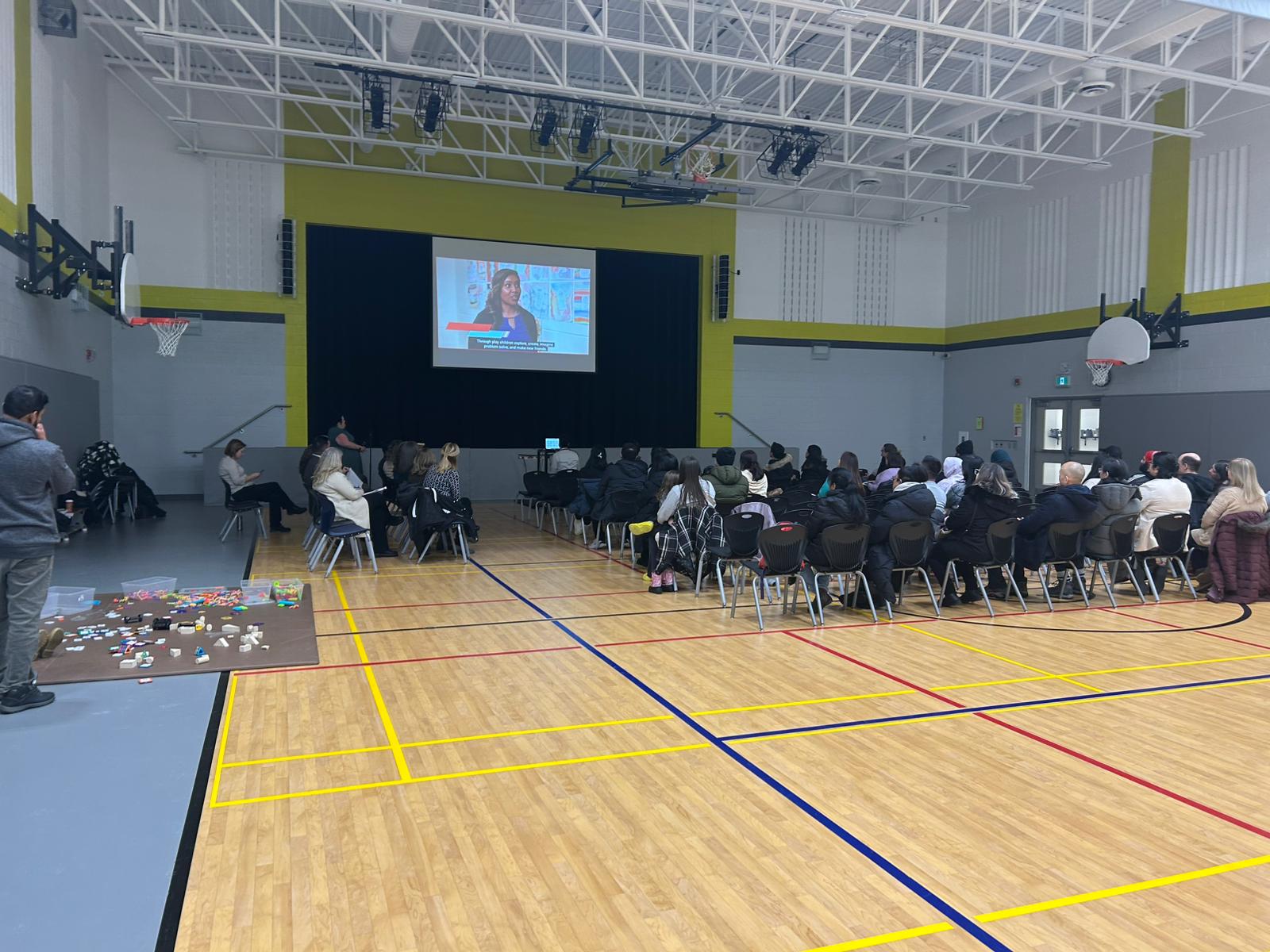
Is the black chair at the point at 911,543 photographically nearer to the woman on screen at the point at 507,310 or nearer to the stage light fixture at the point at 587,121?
the stage light fixture at the point at 587,121

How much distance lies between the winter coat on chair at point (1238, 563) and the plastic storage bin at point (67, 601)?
29.8 feet

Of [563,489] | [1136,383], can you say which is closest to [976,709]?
[563,489]

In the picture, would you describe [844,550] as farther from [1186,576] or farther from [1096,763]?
[1186,576]

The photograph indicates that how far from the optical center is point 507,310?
1650 cm

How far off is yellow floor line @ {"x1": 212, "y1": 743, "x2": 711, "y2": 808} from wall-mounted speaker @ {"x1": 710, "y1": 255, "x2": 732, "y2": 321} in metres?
14.6

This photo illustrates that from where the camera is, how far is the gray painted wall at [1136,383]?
12.9 m

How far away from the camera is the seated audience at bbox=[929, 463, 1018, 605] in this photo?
7051 millimetres

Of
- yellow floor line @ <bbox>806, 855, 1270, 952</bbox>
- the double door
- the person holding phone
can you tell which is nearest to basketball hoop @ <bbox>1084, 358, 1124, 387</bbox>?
the double door

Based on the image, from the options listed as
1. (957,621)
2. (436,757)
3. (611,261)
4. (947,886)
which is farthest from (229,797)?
(611,261)

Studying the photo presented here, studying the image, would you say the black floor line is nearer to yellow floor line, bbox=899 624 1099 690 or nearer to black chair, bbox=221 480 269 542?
yellow floor line, bbox=899 624 1099 690

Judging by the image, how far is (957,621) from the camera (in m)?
6.84

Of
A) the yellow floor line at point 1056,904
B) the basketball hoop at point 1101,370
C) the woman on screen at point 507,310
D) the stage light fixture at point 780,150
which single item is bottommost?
the yellow floor line at point 1056,904

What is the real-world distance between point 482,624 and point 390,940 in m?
4.13

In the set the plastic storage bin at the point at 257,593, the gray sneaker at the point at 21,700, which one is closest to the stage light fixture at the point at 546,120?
the plastic storage bin at the point at 257,593
